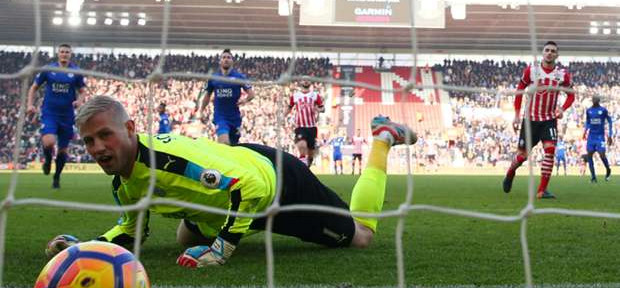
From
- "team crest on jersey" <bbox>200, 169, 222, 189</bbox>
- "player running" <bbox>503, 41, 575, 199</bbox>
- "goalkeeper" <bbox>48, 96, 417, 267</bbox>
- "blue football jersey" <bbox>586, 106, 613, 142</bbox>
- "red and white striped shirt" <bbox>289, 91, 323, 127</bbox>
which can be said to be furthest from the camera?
"blue football jersey" <bbox>586, 106, 613, 142</bbox>

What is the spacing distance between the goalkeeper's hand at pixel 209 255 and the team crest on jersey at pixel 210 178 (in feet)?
0.95

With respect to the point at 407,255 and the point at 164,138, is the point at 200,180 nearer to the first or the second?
the point at 164,138

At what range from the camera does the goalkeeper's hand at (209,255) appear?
3.00 meters

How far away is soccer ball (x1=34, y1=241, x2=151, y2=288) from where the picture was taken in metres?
2.05

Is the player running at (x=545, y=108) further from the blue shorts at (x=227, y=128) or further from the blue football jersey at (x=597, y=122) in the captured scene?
the blue football jersey at (x=597, y=122)

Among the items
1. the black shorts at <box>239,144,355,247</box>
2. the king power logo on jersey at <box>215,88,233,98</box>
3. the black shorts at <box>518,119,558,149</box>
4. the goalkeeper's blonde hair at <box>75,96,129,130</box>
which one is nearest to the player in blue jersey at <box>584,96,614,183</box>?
the black shorts at <box>518,119,558,149</box>

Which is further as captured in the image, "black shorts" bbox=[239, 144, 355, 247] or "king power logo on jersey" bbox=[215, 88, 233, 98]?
"king power logo on jersey" bbox=[215, 88, 233, 98]

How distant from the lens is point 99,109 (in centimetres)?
257

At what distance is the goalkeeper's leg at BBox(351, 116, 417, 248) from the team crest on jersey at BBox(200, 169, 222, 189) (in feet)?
3.51

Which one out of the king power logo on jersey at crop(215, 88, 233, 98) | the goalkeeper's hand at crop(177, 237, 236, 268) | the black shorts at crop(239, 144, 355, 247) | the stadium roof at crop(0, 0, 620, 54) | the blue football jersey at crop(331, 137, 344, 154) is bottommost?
the blue football jersey at crop(331, 137, 344, 154)

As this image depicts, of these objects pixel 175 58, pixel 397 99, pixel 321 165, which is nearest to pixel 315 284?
pixel 321 165

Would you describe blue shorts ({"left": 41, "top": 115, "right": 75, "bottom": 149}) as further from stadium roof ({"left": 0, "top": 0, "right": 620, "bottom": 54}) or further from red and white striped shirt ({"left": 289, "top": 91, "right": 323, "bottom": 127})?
stadium roof ({"left": 0, "top": 0, "right": 620, "bottom": 54})

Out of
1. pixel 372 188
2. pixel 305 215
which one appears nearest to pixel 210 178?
pixel 305 215

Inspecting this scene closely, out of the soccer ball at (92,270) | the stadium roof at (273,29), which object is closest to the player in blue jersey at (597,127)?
the soccer ball at (92,270)
